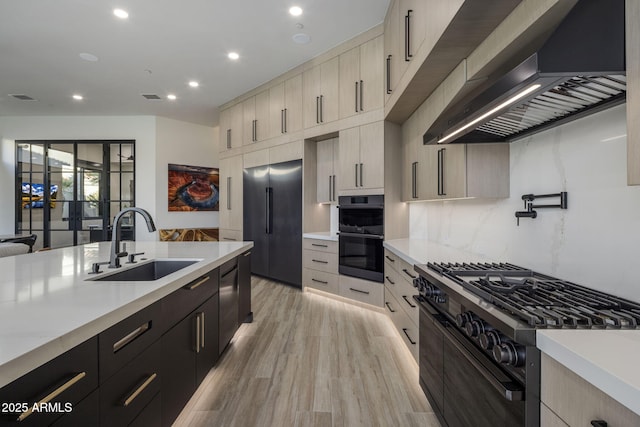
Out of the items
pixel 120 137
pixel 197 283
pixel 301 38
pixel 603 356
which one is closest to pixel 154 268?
pixel 197 283

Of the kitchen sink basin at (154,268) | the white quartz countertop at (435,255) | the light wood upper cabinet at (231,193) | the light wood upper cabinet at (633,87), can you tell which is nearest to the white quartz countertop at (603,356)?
the light wood upper cabinet at (633,87)

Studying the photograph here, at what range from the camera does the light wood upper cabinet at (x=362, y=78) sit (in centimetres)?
336

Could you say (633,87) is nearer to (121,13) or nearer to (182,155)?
(121,13)

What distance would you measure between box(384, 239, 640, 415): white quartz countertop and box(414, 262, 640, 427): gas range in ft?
0.13

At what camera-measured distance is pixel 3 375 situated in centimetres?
59

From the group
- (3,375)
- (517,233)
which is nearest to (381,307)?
(517,233)

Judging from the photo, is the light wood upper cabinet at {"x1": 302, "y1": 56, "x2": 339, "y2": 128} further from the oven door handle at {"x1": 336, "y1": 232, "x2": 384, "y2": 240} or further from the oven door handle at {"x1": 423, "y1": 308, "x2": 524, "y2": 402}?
the oven door handle at {"x1": 423, "y1": 308, "x2": 524, "y2": 402}

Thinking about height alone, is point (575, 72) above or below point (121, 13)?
below

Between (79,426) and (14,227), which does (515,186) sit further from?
(14,227)

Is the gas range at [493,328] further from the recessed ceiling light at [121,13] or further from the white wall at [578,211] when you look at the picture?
the recessed ceiling light at [121,13]

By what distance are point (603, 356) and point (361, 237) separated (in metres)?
2.85

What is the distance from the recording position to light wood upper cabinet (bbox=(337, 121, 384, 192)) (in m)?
3.39

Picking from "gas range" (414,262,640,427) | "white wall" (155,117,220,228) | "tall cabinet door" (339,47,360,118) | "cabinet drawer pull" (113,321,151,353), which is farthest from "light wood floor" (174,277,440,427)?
"white wall" (155,117,220,228)

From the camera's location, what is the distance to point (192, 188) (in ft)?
22.5
